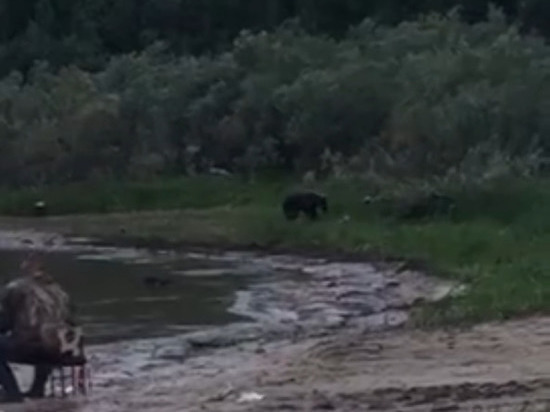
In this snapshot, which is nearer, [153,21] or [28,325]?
[28,325]

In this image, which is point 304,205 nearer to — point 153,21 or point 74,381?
point 74,381

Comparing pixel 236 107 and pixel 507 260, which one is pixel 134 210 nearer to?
pixel 236 107

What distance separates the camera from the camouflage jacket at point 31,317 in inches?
707

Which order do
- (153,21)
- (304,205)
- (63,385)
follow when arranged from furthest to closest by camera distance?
(153,21) < (304,205) < (63,385)

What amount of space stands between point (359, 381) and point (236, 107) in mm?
33246

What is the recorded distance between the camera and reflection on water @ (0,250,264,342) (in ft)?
85.0

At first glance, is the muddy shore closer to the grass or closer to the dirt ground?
the dirt ground

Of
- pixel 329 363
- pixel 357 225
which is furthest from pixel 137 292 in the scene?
pixel 329 363

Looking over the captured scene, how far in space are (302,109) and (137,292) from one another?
17519mm

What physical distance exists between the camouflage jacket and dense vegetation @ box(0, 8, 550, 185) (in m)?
20.2

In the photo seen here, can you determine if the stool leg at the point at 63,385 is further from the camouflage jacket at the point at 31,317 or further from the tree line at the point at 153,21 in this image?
the tree line at the point at 153,21

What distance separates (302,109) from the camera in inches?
1866

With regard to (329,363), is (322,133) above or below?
above

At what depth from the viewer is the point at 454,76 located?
4356cm
